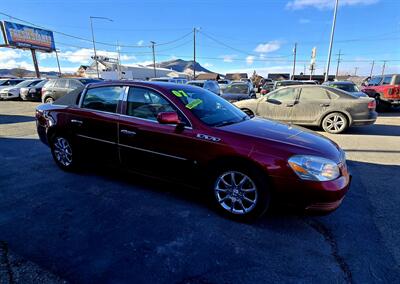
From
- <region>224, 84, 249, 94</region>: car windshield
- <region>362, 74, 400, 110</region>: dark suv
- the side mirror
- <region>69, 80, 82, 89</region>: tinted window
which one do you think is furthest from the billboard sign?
<region>362, 74, 400, 110</region>: dark suv

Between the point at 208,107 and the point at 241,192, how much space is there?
1.30 metres

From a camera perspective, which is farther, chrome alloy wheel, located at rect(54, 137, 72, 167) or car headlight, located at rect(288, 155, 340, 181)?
chrome alloy wheel, located at rect(54, 137, 72, 167)

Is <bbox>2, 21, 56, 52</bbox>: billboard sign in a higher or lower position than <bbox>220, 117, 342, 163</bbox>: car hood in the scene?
higher

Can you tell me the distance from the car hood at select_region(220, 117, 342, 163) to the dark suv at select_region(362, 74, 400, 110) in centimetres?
1206

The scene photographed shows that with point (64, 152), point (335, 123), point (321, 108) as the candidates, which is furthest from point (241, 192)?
point (335, 123)

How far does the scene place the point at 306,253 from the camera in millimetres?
2381

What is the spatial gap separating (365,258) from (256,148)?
145cm

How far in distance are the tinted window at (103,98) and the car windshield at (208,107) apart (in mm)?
942

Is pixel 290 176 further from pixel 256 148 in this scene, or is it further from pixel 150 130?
pixel 150 130

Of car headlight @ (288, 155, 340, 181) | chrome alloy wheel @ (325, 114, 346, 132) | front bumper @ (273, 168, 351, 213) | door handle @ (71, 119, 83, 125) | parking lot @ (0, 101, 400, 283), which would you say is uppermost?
door handle @ (71, 119, 83, 125)

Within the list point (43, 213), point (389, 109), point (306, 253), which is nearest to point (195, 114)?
point (306, 253)

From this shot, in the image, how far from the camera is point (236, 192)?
285 centimetres

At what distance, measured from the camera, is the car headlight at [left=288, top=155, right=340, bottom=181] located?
2500mm

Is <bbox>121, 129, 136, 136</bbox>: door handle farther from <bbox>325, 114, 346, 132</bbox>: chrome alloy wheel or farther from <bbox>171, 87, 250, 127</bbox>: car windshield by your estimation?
<bbox>325, 114, 346, 132</bbox>: chrome alloy wheel
